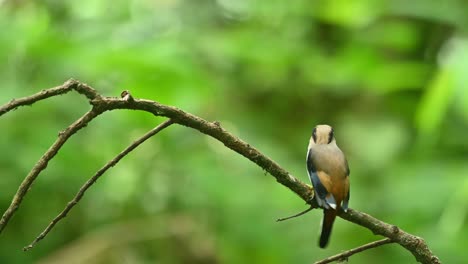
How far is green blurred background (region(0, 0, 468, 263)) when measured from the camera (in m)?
1.87

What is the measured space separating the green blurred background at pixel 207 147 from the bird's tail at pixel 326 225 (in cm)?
89

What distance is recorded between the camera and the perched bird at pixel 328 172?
2.04ft

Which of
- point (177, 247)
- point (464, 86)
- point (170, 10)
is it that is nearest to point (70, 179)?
point (177, 247)

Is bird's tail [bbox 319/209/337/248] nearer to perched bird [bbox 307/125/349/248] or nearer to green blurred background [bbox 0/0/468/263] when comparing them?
perched bird [bbox 307/125/349/248]

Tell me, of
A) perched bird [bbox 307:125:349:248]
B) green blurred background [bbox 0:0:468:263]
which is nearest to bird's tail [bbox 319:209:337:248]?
perched bird [bbox 307:125:349:248]

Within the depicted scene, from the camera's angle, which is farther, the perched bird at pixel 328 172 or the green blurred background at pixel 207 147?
the green blurred background at pixel 207 147

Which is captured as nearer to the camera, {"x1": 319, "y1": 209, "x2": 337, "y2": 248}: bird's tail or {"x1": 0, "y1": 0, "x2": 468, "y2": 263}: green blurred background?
{"x1": 319, "y1": 209, "x2": 337, "y2": 248}: bird's tail

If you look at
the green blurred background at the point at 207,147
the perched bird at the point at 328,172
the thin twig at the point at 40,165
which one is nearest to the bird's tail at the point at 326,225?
the perched bird at the point at 328,172

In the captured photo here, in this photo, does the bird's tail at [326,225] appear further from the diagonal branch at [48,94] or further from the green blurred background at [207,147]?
the green blurred background at [207,147]

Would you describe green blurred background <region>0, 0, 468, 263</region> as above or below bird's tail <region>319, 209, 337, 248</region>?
above

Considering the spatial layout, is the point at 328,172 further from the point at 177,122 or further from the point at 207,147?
the point at 207,147

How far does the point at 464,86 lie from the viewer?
145cm

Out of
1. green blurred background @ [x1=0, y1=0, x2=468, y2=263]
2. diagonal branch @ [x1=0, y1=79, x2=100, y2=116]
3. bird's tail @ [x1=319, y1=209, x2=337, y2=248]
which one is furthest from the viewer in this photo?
green blurred background @ [x1=0, y1=0, x2=468, y2=263]

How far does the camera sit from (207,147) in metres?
2.15
